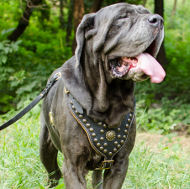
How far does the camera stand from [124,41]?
2332 mm

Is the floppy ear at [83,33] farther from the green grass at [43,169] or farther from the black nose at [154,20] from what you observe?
the green grass at [43,169]

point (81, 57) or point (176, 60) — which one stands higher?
point (81, 57)

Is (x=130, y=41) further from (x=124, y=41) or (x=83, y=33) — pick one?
(x=83, y=33)

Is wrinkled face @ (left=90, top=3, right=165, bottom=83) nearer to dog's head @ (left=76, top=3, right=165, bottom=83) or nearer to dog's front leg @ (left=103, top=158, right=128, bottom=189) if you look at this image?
dog's head @ (left=76, top=3, right=165, bottom=83)

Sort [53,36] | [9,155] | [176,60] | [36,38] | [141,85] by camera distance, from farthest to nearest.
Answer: [53,36], [36,38], [176,60], [141,85], [9,155]

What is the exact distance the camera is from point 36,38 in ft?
33.5

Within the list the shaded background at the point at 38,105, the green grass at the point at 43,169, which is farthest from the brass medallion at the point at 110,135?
the green grass at the point at 43,169

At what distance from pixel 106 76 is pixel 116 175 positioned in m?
0.81

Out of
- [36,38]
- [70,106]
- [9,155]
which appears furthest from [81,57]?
[36,38]

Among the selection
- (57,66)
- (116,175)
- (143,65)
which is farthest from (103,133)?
(57,66)

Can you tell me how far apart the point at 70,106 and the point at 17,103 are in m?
4.78

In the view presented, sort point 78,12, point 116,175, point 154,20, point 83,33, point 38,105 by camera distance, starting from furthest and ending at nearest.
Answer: point 78,12 < point 38,105 < point 116,175 < point 83,33 < point 154,20

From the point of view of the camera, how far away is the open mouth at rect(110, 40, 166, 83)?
2.26 metres

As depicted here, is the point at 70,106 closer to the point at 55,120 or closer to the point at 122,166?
the point at 55,120
